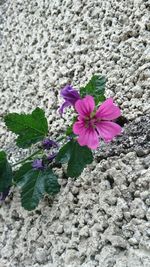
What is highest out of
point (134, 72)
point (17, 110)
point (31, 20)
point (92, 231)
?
point (31, 20)

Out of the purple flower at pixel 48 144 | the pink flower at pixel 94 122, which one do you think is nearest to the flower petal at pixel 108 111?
the pink flower at pixel 94 122

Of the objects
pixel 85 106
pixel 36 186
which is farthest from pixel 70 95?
pixel 36 186

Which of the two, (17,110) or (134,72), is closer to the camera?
(134,72)

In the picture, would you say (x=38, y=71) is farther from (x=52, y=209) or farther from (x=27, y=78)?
(x=52, y=209)

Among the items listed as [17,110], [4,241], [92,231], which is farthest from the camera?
[17,110]

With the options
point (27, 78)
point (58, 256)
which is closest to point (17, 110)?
point (27, 78)

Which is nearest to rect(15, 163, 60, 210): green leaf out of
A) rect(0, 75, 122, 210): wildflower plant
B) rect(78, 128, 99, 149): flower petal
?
rect(0, 75, 122, 210): wildflower plant

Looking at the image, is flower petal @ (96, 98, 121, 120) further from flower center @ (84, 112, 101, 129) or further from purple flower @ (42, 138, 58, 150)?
purple flower @ (42, 138, 58, 150)
